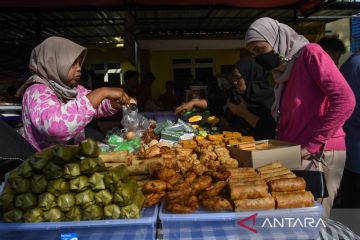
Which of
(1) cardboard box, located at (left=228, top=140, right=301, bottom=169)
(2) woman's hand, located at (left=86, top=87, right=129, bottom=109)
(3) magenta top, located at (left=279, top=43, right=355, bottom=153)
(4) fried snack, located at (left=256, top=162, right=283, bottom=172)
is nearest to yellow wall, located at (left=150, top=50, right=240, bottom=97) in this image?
(3) magenta top, located at (left=279, top=43, right=355, bottom=153)

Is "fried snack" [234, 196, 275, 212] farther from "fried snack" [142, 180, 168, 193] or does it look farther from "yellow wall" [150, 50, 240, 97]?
"yellow wall" [150, 50, 240, 97]

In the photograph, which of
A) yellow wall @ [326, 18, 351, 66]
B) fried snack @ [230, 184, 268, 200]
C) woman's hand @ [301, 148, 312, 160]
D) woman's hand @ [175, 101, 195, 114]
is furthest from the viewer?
yellow wall @ [326, 18, 351, 66]

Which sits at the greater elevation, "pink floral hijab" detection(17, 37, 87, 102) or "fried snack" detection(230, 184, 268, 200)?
"pink floral hijab" detection(17, 37, 87, 102)

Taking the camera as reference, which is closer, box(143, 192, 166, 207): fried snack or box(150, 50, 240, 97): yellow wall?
box(143, 192, 166, 207): fried snack

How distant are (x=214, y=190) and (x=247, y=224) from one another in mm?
226

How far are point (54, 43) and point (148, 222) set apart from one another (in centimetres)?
140

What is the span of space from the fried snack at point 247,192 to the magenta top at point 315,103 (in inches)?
37.4

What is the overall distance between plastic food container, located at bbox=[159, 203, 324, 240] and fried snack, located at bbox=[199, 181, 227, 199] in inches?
4.7

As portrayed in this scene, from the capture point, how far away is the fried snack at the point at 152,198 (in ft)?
4.67

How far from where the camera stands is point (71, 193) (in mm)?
1339

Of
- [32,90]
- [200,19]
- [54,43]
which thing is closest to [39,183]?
[32,90]

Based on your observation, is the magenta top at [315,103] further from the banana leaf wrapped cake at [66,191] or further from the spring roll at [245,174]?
the banana leaf wrapped cake at [66,191]

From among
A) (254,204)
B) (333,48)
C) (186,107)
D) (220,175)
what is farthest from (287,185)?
(333,48)

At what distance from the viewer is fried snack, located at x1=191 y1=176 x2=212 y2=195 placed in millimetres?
1494
